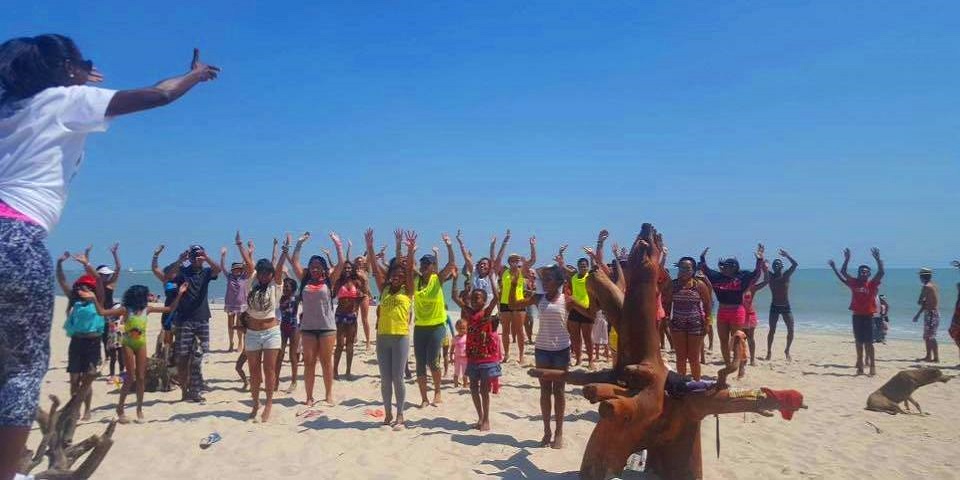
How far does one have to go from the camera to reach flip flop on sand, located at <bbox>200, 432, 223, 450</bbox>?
6.80 metres

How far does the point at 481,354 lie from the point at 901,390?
664 cm

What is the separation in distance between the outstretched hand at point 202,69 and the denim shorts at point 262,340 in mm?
6074

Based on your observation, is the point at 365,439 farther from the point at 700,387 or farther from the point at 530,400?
the point at 700,387

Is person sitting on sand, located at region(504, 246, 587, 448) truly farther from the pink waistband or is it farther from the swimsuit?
the pink waistband

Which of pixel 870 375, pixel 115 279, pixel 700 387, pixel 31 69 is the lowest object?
pixel 870 375

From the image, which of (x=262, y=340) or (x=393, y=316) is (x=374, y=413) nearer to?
(x=393, y=316)

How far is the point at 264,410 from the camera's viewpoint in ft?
26.4

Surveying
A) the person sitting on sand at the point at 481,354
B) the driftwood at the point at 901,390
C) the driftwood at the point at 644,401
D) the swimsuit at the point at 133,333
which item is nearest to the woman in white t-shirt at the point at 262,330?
the swimsuit at the point at 133,333

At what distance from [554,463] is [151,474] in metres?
4.23

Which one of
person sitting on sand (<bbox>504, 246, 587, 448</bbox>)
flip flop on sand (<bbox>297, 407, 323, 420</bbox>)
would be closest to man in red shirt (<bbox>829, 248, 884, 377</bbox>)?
person sitting on sand (<bbox>504, 246, 587, 448</bbox>)

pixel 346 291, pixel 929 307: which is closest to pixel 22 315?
pixel 346 291

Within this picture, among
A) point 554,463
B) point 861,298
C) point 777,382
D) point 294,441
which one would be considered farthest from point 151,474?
point 861,298

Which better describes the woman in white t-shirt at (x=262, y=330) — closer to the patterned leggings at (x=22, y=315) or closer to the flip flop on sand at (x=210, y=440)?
the flip flop on sand at (x=210, y=440)

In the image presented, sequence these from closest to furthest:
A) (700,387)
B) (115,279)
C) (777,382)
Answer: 1. (700,387)
2. (115,279)
3. (777,382)
